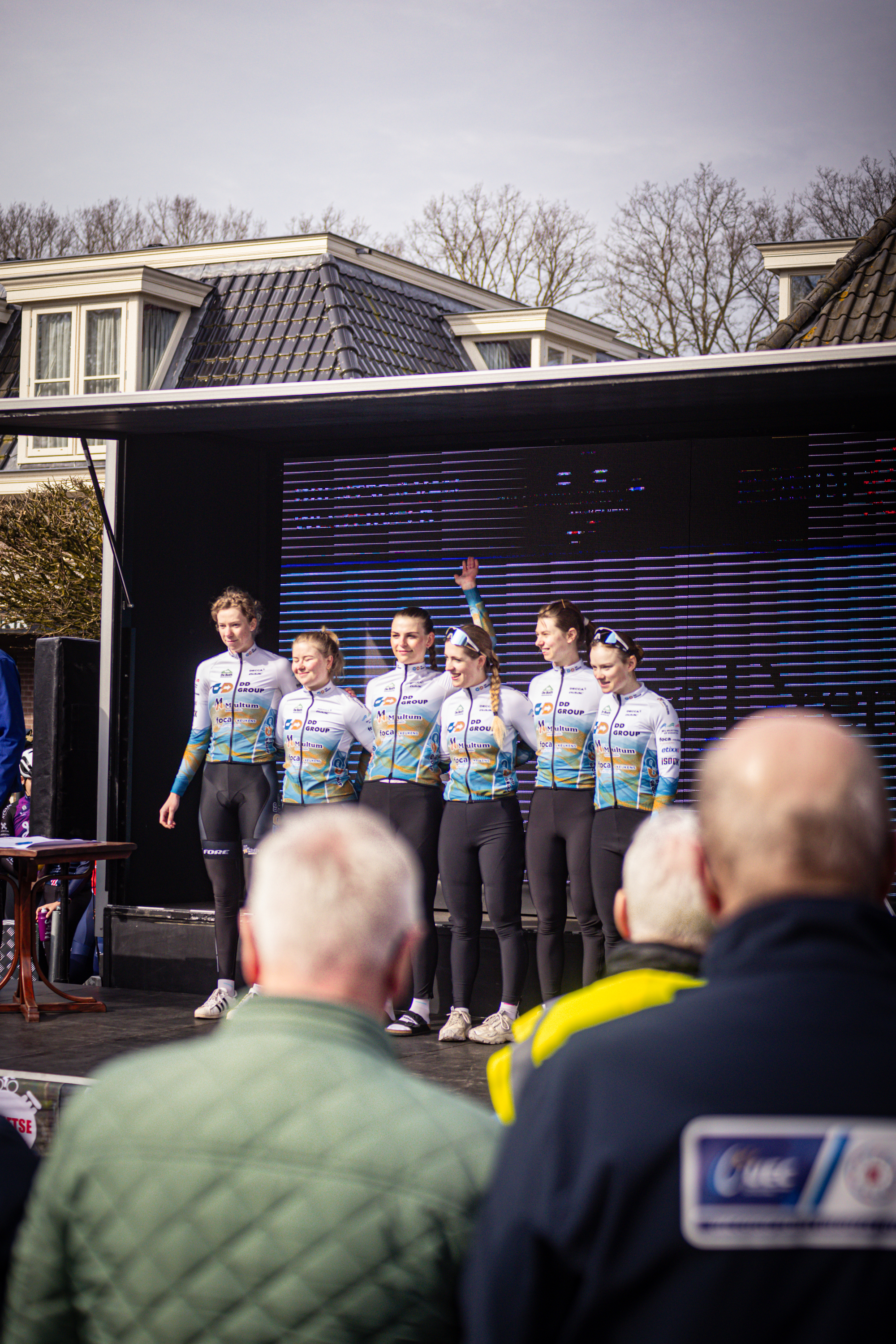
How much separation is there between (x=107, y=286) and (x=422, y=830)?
574 inches

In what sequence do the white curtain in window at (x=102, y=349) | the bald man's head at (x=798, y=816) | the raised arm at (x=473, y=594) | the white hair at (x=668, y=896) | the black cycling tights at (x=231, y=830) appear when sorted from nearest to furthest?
1. the bald man's head at (x=798, y=816)
2. the white hair at (x=668, y=896)
3. the black cycling tights at (x=231, y=830)
4. the raised arm at (x=473, y=594)
5. the white curtain in window at (x=102, y=349)

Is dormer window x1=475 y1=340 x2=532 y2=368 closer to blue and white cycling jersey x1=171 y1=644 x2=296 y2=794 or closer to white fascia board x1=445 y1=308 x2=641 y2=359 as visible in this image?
white fascia board x1=445 y1=308 x2=641 y2=359

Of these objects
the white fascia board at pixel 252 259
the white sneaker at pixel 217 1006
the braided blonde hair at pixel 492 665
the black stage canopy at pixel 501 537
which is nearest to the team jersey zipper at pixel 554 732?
the braided blonde hair at pixel 492 665

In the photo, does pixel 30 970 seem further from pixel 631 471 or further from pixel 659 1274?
pixel 659 1274

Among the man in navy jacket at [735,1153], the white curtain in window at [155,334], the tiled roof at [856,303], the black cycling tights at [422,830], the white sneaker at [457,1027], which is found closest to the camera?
the man in navy jacket at [735,1153]

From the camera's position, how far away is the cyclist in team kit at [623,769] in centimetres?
597

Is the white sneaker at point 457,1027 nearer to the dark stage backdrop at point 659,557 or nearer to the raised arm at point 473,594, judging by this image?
the raised arm at point 473,594

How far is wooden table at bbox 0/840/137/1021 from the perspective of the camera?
6.41 meters

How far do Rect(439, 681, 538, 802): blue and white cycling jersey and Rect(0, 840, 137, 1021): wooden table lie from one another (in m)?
1.72

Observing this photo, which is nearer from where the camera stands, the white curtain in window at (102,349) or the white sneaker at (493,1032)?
the white sneaker at (493,1032)

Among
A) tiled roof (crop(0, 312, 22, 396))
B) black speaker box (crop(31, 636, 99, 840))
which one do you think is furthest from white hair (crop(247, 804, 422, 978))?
tiled roof (crop(0, 312, 22, 396))

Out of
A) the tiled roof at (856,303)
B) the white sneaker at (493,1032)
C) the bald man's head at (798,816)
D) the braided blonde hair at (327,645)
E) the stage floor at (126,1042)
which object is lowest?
the stage floor at (126,1042)

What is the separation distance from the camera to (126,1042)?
6.00 m

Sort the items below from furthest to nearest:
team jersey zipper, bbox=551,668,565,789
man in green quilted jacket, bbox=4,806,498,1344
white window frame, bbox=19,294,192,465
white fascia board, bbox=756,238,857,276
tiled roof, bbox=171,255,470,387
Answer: white window frame, bbox=19,294,192,465 < white fascia board, bbox=756,238,857,276 < tiled roof, bbox=171,255,470,387 < team jersey zipper, bbox=551,668,565,789 < man in green quilted jacket, bbox=4,806,498,1344
